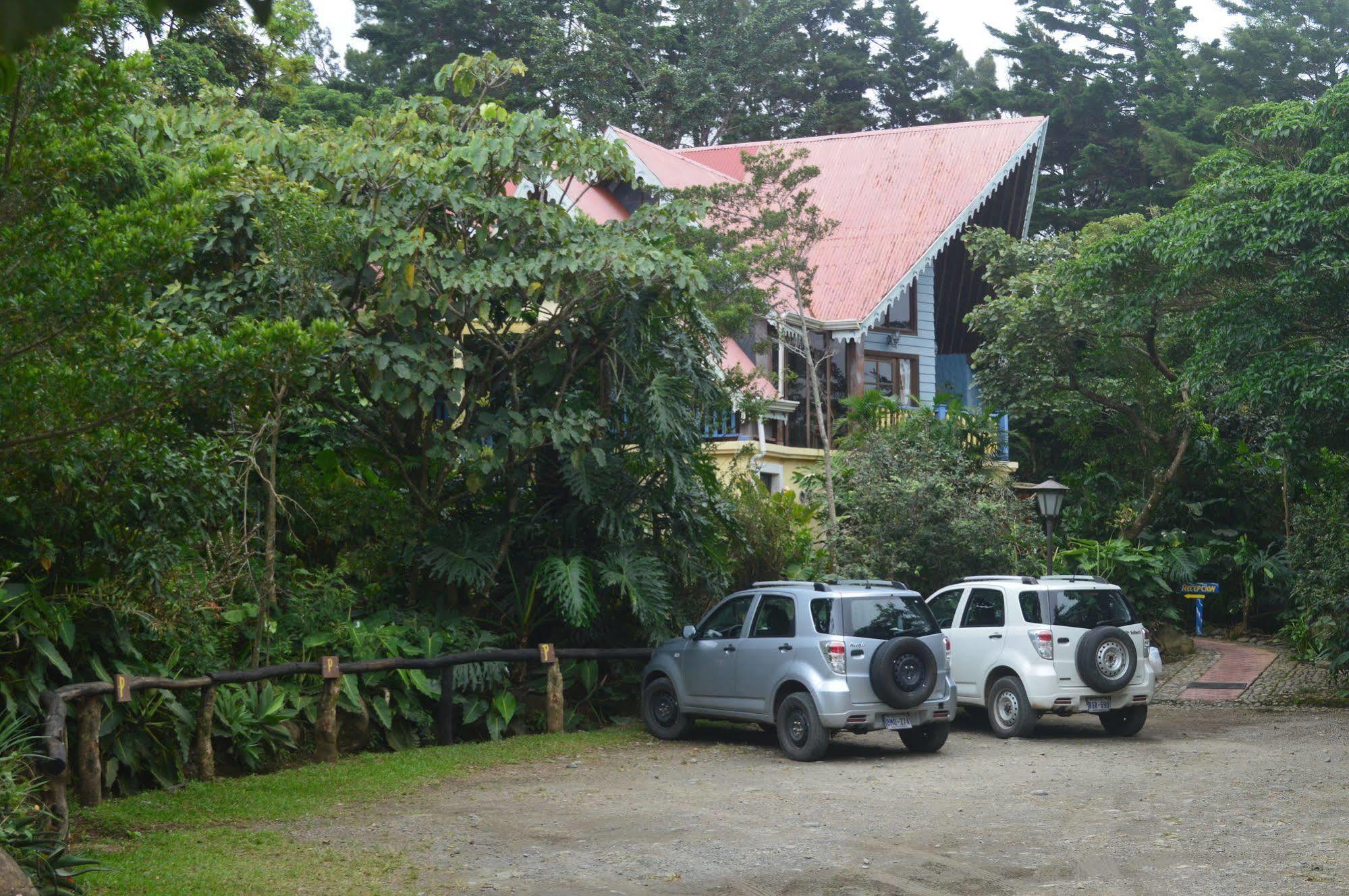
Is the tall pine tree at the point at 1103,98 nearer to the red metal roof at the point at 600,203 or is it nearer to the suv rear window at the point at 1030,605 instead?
the red metal roof at the point at 600,203

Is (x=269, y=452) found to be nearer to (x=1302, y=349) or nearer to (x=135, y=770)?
(x=135, y=770)

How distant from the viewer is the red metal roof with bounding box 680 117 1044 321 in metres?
27.3

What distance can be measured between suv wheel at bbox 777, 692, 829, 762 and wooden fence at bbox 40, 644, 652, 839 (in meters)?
2.89

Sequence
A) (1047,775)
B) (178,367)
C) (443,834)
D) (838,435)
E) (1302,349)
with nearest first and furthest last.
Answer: (178,367) → (443,834) → (1047,775) → (1302,349) → (838,435)

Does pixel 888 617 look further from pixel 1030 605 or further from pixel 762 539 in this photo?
pixel 762 539

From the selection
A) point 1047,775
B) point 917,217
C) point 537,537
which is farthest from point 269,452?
point 917,217

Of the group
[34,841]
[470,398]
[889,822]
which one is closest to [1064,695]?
[889,822]

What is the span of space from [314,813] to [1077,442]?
21.8 m

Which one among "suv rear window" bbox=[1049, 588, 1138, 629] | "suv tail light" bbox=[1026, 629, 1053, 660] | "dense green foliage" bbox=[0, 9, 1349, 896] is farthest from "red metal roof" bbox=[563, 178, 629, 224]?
"suv tail light" bbox=[1026, 629, 1053, 660]

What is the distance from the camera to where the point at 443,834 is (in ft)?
30.5

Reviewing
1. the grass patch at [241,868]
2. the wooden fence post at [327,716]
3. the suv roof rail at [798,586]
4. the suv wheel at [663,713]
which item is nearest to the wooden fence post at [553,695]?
the suv wheel at [663,713]

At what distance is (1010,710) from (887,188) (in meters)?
17.4

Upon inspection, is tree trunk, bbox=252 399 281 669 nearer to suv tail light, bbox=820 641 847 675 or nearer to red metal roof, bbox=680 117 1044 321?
suv tail light, bbox=820 641 847 675

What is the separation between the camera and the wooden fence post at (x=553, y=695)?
1482cm
